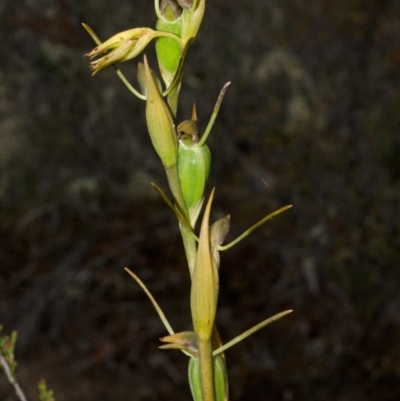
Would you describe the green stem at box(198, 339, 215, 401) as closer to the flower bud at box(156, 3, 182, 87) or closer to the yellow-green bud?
the yellow-green bud

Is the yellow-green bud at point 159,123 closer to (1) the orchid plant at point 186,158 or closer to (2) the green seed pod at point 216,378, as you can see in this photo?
(1) the orchid plant at point 186,158

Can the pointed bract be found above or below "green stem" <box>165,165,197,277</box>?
below

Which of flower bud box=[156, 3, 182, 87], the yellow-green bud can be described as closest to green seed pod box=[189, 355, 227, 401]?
the yellow-green bud

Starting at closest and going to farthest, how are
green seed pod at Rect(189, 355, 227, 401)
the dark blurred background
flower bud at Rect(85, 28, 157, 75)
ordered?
flower bud at Rect(85, 28, 157, 75) < green seed pod at Rect(189, 355, 227, 401) < the dark blurred background

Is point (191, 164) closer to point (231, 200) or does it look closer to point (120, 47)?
point (120, 47)

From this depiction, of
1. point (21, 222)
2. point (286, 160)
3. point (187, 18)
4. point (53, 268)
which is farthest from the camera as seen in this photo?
point (21, 222)

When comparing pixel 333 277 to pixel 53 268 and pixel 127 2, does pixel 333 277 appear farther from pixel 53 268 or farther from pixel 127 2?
pixel 127 2

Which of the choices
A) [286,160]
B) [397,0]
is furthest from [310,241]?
[397,0]

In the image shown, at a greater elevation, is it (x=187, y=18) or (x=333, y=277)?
(x=187, y=18)
